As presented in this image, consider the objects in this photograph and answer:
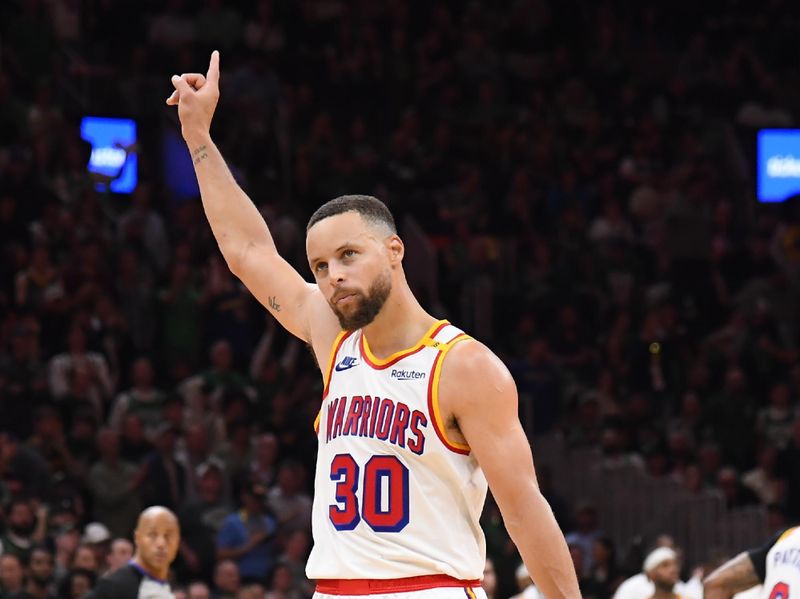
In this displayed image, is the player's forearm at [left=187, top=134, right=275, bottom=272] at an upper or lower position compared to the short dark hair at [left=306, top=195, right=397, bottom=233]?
upper

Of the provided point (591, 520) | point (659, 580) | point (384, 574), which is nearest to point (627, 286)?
point (591, 520)

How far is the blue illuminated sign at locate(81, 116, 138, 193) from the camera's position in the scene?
15969mm

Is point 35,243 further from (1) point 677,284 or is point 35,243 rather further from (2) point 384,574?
(2) point 384,574

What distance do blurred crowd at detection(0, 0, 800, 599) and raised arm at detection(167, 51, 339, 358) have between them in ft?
21.2

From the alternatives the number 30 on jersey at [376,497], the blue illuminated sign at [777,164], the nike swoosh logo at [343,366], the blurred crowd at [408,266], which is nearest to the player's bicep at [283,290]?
the nike swoosh logo at [343,366]

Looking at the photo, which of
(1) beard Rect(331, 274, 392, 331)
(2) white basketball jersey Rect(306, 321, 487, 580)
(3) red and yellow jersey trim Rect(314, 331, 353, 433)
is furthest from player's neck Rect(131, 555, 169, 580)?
(1) beard Rect(331, 274, 392, 331)

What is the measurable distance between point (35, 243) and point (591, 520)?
5800 millimetres

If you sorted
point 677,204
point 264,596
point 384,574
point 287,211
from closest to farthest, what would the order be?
point 384,574 < point 264,596 < point 287,211 < point 677,204

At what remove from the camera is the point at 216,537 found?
12750mm

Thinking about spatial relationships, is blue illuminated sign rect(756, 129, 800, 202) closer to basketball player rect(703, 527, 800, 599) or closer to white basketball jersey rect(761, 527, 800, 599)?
basketball player rect(703, 527, 800, 599)

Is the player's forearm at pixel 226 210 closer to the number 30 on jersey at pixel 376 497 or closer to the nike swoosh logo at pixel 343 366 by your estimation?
the nike swoosh logo at pixel 343 366

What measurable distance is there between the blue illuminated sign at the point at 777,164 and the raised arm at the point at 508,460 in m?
15.3

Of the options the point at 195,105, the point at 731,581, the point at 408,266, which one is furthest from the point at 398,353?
the point at 408,266

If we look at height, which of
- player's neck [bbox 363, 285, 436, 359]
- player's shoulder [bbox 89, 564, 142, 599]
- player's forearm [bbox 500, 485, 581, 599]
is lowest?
player's forearm [bbox 500, 485, 581, 599]
